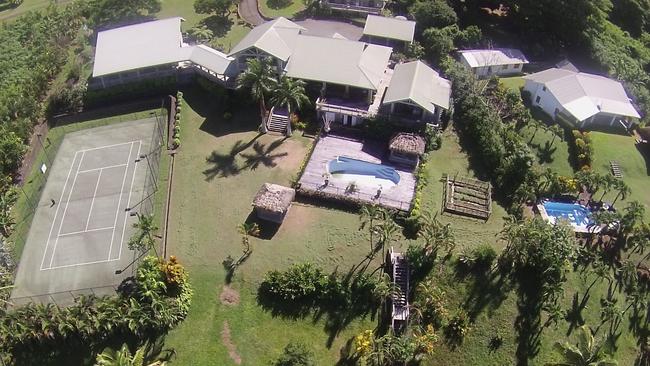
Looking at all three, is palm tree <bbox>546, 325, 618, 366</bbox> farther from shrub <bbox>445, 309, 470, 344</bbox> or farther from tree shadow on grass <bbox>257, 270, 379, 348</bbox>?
tree shadow on grass <bbox>257, 270, 379, 348</bbox>

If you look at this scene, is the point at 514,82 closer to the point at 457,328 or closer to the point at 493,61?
the point at 493,61

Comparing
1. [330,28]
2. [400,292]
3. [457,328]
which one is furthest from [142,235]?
[330,28]

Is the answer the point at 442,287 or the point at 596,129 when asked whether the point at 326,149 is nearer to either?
the point at 442,287

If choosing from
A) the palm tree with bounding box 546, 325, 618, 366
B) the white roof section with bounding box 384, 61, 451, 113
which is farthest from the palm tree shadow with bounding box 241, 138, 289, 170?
the palm tree with bounding box 546, 325, 618, 366

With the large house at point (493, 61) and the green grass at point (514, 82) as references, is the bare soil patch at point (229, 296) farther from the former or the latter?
the green grass at point (514, 82)

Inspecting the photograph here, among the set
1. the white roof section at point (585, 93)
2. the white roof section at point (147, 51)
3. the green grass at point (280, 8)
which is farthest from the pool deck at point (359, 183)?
the green grass at point (280, 8)

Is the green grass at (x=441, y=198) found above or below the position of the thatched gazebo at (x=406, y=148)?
below
